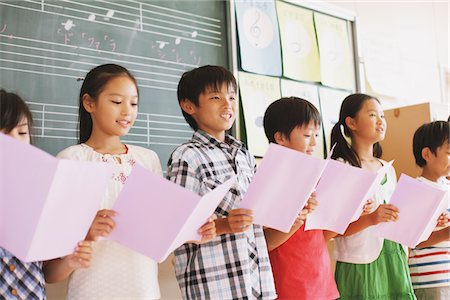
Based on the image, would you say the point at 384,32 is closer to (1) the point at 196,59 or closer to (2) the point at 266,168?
(1) the point at 196,59

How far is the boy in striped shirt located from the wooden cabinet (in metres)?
0.38

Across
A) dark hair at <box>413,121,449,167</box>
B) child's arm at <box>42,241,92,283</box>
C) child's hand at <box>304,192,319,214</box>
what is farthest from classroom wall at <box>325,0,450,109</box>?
child's arm at <box>42,241,92,283</box>

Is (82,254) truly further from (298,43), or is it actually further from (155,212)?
(298,43)

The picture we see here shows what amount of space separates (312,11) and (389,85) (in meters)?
0.89

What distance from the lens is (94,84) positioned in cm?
148

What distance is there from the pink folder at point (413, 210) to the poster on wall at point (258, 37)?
88cm

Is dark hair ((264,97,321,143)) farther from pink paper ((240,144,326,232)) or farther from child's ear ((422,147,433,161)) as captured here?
child's ear ((422,147,433,161))

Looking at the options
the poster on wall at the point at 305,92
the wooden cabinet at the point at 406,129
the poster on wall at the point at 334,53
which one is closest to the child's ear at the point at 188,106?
the poster on wall at the point at 305,92

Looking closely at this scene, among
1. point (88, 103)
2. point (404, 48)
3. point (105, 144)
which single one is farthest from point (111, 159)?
point (404, 48)

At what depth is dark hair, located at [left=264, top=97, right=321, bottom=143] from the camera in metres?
1.79

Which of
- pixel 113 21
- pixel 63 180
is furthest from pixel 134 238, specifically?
pixel 113 21

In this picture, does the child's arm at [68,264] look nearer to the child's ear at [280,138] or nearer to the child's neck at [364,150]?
the child's ear at [280,138]

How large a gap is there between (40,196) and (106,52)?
1.03m

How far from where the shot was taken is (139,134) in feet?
6.38
